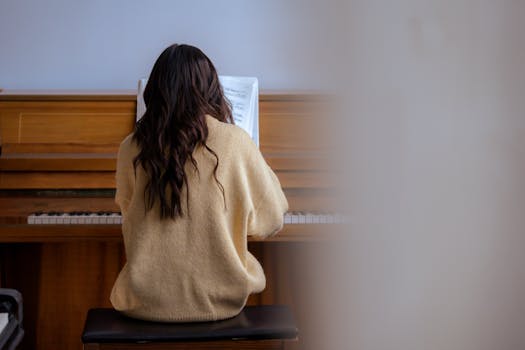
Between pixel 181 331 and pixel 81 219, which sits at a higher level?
pixel 81 219

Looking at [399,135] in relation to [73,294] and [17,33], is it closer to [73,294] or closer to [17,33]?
[73,294]

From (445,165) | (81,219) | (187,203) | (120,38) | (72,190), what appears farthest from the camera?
(120,38)

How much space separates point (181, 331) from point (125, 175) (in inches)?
17.9

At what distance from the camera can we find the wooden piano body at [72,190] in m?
2.84

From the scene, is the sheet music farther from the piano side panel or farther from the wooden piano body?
the piano side panel

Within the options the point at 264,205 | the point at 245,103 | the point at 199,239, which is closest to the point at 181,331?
the point at 199,239

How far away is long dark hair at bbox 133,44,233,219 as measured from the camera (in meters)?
1.89

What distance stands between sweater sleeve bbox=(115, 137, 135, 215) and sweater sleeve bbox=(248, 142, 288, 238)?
0.35m

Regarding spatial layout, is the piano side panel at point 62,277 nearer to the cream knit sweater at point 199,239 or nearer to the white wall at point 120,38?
the cream knit sweater at point 199,239

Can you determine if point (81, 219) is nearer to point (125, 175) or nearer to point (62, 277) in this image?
point (62, 277)

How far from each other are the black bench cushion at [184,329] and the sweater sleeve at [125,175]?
1.02 feet

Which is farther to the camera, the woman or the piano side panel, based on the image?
the piano side panel

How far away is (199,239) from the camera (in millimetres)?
1920

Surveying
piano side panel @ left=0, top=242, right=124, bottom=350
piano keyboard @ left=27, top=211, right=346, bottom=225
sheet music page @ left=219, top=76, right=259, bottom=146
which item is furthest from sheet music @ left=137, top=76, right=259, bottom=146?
piano side panel @ left=0, top=242, right=124, bottom=350
